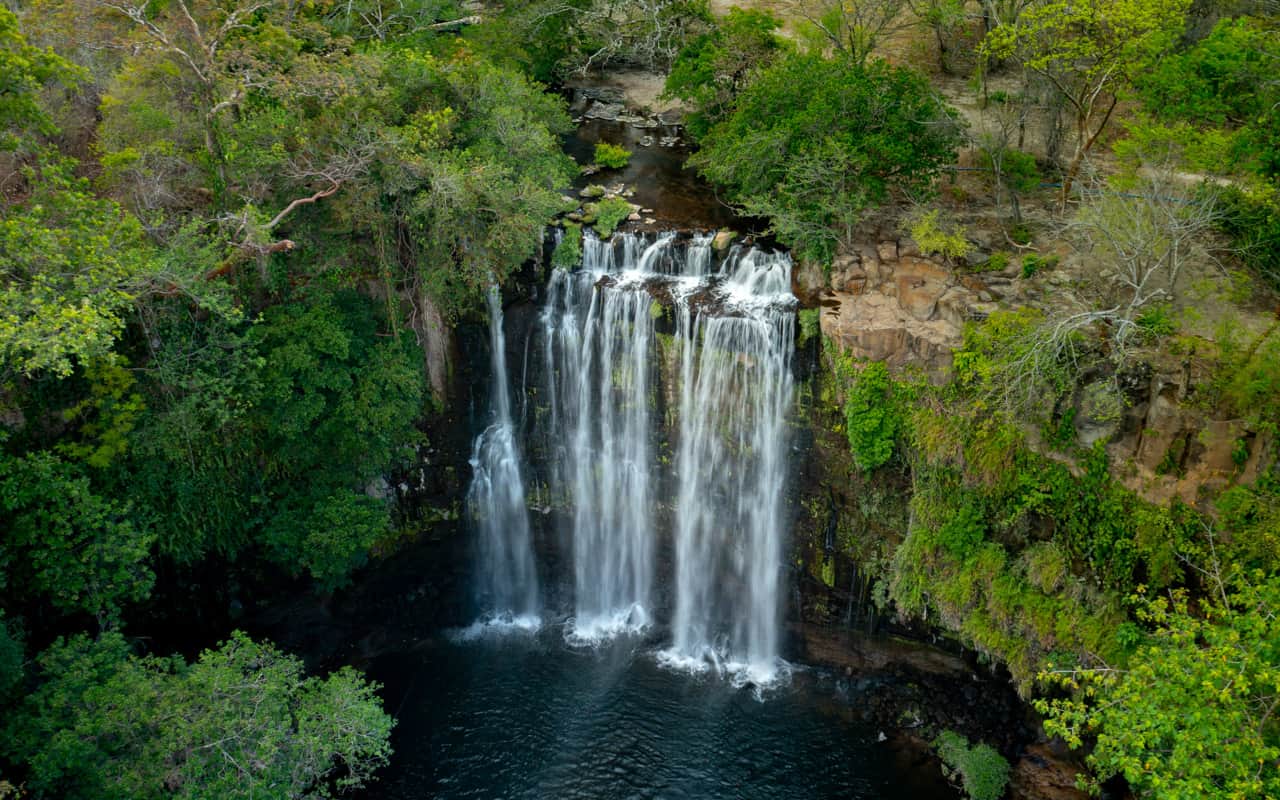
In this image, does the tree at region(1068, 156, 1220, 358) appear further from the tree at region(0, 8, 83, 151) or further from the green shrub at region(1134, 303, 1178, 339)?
the tree at region(0, 8, 83, 151)

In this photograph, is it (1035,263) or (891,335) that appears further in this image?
(1035,263)

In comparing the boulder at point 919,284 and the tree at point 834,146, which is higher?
the tree at point 834,146

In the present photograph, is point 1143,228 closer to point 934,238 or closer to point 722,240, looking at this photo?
point 934,238

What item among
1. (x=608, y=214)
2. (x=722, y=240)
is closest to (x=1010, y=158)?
(x=722, y=240)

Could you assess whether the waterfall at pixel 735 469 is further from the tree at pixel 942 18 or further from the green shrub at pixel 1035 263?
the tree at pixel 942 18

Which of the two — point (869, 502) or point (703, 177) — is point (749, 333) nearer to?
point (869, 502)

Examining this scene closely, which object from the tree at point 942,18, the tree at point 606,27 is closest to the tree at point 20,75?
the tree at point 606,27

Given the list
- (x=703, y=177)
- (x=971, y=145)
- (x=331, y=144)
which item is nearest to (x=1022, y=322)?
(x=971, y=145)
